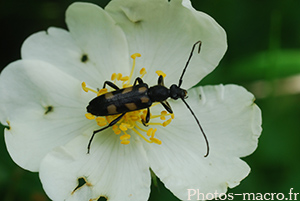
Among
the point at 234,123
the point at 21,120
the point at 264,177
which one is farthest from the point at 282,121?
the point at 21,120

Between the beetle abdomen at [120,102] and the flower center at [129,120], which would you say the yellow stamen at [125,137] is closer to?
the flower center at [129,120]

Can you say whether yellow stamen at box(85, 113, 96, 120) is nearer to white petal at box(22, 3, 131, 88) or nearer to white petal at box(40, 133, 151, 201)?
white petal at box(40, 133, 151, 201)

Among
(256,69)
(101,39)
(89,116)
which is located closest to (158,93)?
(89,116)

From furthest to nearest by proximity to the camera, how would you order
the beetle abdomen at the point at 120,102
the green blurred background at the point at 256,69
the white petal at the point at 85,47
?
the green blurred background at the point at 256,69 < the white petal at the point at 85,47 < the beetle abdomen at the point at 120,102

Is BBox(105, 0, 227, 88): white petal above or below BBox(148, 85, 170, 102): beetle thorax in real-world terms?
above

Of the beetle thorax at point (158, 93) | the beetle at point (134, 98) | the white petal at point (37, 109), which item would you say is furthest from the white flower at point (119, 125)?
the beetle thorax at point (158, 93)

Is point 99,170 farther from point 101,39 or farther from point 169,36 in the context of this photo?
point 169,36

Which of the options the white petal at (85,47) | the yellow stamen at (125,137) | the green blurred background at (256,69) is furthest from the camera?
the green blurred background at (256,69)

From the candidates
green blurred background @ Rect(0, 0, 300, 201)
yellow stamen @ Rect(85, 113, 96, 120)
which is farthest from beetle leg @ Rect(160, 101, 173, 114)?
green blurred background @ Rect(0, 0, 300, 201)

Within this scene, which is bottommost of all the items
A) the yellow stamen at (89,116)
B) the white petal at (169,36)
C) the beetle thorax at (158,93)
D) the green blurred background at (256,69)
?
the green blurred background at (256,69)
